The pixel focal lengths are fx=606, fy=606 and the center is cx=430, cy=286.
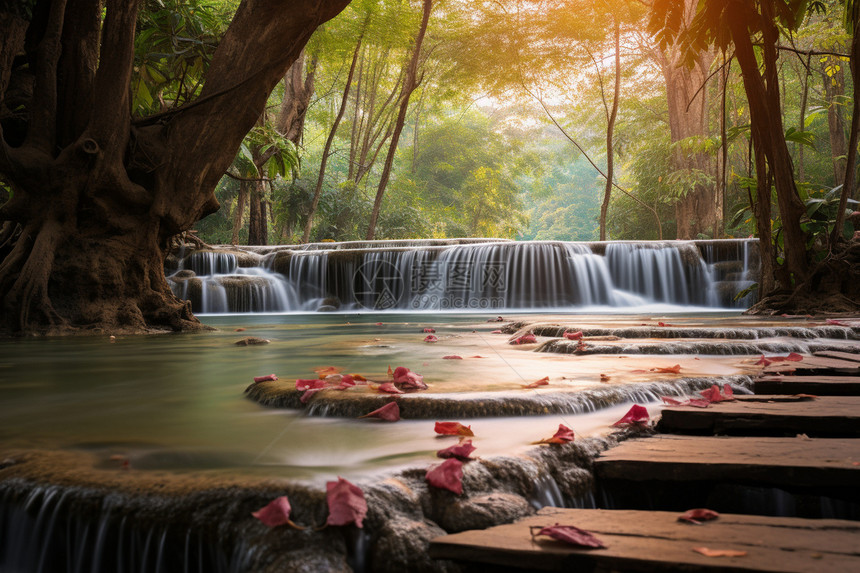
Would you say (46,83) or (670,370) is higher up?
(46,83)

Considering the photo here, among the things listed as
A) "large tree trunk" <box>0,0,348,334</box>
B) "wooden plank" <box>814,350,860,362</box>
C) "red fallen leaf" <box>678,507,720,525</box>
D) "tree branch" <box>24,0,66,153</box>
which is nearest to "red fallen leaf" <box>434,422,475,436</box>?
"red fallen leaf" <box>678,507,720,525</box>

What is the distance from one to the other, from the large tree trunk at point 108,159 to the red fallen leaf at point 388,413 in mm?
5092

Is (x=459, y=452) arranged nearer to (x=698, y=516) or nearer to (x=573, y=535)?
(x=573, y=535)

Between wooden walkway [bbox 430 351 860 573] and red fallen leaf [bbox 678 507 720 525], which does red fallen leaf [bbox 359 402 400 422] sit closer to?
wooden walkway [bbox 430 351 860 573]

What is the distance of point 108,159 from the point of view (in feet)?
19.7

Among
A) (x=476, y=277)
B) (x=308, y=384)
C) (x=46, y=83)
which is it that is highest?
(x=46, y=83)

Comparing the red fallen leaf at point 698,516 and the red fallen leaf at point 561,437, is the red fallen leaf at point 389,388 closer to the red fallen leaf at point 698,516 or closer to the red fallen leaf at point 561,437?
the red fallen leaf at point 561,437

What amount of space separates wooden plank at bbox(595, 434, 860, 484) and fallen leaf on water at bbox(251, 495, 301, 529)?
0.82 metres

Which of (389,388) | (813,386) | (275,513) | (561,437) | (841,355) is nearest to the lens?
(275,513)

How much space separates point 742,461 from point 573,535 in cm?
60

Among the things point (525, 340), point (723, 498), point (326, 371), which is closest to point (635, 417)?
point (723, 498)

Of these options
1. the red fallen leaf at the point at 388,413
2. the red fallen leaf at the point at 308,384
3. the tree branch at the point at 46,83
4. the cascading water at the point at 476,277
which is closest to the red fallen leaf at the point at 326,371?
the red fallen leaf at the point at 308,384

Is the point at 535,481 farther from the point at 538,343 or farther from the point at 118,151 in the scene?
the point at 118,151

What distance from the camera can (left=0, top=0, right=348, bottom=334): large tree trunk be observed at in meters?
5.84
